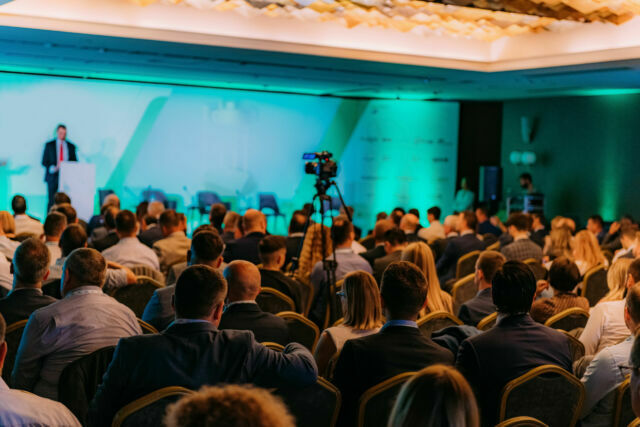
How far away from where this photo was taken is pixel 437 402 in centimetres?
167

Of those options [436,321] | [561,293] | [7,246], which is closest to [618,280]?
[561,293]

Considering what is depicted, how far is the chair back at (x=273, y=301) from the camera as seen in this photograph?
17.3ft

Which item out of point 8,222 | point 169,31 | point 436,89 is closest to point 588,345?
point 8,222

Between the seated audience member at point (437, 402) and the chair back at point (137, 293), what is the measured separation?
12.9ft

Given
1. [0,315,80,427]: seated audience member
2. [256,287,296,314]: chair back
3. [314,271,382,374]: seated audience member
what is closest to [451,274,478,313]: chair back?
[256,287,296,314]: chair back

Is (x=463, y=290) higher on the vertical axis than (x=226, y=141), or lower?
lower

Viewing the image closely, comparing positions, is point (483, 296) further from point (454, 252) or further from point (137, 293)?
point (454, 252)

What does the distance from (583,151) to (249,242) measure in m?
10.2

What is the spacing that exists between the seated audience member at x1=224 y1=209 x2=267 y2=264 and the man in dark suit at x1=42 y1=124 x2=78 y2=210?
7198 mm

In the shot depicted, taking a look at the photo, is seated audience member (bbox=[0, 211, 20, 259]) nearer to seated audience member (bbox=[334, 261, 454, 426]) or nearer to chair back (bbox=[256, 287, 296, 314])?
chair back (bbox=[256, 287, 296, 314])

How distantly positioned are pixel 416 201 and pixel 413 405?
52.3 feet

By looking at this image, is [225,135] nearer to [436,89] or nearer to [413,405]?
[436,89]

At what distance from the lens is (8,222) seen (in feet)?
23.5

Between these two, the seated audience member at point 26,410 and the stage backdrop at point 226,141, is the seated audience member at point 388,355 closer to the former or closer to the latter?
the seated audience member at point 26,410
